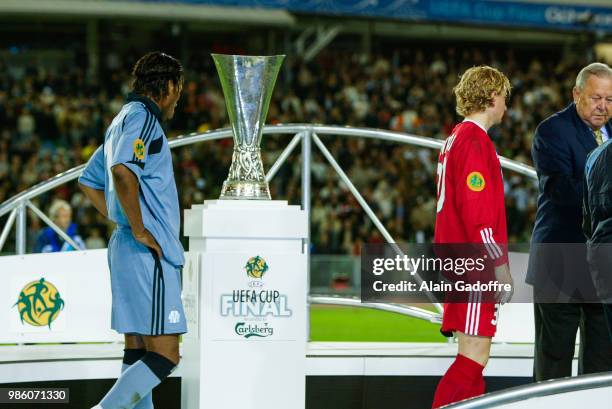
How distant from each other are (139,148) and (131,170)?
9 centimetres

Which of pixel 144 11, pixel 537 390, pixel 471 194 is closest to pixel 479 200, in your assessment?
pixel 471 194

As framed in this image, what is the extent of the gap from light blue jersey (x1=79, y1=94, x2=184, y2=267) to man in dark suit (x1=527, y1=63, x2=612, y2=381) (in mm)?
1594

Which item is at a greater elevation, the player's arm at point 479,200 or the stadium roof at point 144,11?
the stadium roof at point 144,11

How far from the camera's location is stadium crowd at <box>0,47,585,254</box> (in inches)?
632

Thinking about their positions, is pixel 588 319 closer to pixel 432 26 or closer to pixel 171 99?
pixel 171 99

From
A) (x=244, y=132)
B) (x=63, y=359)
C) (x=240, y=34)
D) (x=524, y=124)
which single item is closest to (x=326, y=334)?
(x=63, y=359)

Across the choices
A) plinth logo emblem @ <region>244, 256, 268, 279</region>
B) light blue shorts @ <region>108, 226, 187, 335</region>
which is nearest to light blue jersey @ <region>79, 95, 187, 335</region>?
light blue shorts @ <region>108, 226, 187, 335</region>

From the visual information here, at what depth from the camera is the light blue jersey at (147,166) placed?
155 inches

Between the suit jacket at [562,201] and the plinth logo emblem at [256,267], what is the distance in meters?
1.22

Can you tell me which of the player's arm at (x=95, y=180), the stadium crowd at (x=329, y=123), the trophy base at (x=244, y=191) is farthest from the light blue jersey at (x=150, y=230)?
the stadium crowd at (x=329, y=123)

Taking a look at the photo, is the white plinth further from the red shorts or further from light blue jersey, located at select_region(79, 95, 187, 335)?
the red shorts

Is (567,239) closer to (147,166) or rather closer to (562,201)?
(562,201)

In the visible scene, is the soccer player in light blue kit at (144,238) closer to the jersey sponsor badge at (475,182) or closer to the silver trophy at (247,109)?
the silver trophy at (247,109)

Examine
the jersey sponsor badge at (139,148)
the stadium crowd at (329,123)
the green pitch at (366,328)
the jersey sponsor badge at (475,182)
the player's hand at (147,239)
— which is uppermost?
the stadium crowd at (329,123)
